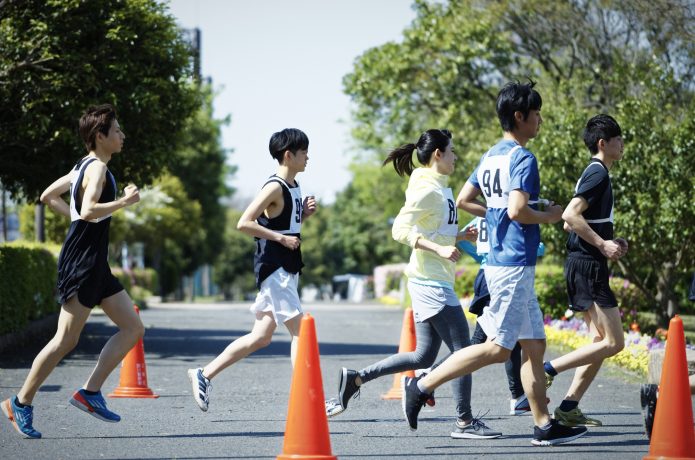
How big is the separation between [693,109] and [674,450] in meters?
12.1

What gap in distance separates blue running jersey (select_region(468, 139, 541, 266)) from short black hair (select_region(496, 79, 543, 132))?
130 millimetres

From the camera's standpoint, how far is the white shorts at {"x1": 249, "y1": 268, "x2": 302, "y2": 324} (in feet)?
24.2

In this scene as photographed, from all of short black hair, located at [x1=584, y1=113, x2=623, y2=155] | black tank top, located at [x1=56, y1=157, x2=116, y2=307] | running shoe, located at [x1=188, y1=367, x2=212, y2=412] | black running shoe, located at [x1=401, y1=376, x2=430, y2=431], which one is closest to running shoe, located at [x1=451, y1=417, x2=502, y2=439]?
black running shoe, located at [x1=401, y1=376, x2=430, y2=431]

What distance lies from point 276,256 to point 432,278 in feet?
3.22

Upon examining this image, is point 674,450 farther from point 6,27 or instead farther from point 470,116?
point 470,116

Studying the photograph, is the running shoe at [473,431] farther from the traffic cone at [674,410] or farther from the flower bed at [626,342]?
the flower bed at [626,342]

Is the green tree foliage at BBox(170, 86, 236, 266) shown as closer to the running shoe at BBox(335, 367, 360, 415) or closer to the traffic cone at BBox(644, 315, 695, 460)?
the running shoe at BBox(335, 367, 360, 415)

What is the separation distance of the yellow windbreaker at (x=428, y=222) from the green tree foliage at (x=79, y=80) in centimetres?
783

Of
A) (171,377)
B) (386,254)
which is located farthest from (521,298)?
(386,254)

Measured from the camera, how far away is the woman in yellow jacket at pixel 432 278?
7266mm

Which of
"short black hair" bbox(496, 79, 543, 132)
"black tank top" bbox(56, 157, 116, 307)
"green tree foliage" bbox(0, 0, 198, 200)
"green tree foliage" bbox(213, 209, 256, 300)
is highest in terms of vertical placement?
"green tree foliage" bbox(0, 0, 198, 200)

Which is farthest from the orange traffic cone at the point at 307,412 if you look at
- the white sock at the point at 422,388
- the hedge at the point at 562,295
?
the hedge at the point at 562,295

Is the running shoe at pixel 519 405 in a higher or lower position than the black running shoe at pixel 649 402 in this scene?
lower

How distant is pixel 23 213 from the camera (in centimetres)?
3641
